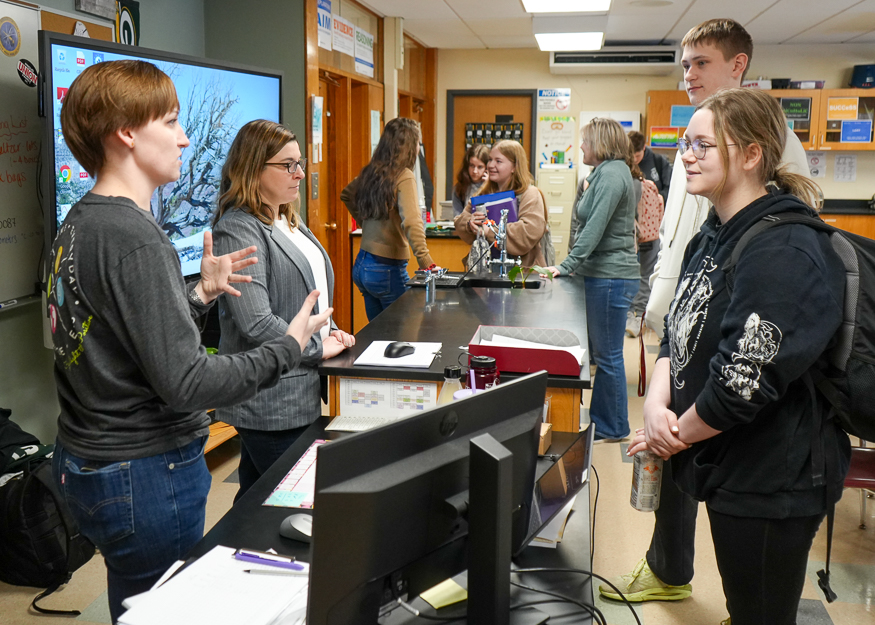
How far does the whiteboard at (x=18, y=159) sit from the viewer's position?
2.59 m

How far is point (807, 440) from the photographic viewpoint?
1.44m

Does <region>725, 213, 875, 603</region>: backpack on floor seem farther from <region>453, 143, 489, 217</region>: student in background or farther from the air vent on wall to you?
the air vent on wall

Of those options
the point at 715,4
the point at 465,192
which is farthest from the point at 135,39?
the point at 715,4

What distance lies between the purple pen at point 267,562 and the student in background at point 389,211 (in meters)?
2.99

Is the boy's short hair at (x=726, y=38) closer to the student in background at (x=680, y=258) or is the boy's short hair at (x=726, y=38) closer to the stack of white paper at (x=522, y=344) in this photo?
the student in background at (x=680, y=258)

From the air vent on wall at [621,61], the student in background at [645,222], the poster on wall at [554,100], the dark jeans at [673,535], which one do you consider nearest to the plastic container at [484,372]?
the dark jeans at [673,535]

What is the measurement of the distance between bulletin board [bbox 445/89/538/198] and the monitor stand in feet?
26.4

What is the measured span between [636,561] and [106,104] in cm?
228

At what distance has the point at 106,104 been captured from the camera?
1.23 meters

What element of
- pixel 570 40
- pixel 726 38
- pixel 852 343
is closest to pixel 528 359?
pixel 852 343

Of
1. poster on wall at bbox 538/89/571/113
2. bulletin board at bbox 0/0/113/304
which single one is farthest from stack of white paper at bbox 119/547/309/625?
poster on wall at bbox 538/89/571/113

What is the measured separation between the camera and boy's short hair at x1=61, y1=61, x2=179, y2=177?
123 centimetres

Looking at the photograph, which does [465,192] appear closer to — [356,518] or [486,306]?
[486,306]

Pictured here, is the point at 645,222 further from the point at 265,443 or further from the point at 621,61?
the point at 265,443
